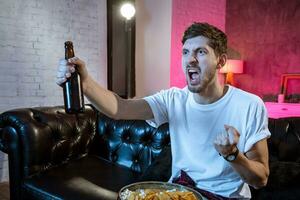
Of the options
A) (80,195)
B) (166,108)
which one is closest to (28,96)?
(80,195)

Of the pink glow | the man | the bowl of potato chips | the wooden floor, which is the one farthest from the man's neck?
the pink glow

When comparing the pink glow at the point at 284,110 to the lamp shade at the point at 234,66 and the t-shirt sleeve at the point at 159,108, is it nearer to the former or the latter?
the lamp shade at the point at 234,66

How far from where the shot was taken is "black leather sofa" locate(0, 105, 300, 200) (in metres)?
1.58

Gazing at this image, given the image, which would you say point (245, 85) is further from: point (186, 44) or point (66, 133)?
point (186, 44)

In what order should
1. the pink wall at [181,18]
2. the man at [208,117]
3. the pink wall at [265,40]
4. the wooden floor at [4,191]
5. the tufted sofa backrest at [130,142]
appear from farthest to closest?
the pink wall at [265,40] < the pink wall at [181,18] < the wooden floor at [4,191] < the tufted sofa backrest at [130,142] < the man at [208,117]

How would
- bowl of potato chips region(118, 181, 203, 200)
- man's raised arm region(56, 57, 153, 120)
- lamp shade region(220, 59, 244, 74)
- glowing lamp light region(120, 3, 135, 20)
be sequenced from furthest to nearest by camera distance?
1. lamp shade region(220, 59, 244, 74)
2. glowing lamp light region(120, 3, 135, 20)
3. man's raised arm region(56, 57, 153, 120)
4. bowl of potato chips region(118, 181, 203, 200)

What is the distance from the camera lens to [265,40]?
16.8 ft

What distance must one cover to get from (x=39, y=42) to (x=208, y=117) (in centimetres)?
266

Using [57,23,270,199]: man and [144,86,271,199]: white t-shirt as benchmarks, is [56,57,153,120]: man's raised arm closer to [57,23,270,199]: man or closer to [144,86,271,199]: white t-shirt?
[57,23,270,199]: man

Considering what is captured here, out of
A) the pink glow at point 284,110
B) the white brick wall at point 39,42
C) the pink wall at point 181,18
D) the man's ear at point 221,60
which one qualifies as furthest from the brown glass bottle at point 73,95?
the pink glow at point 284,110

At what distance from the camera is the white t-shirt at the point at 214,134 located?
1.07 meters

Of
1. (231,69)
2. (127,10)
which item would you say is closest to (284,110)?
(231,69)

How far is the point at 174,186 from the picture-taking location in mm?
911

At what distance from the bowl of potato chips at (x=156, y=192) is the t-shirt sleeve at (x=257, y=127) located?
291mm
